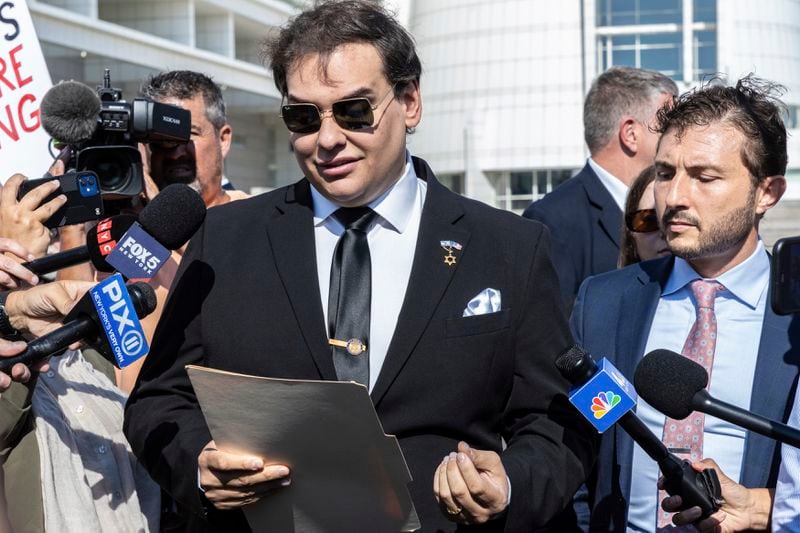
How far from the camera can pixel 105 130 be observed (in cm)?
433

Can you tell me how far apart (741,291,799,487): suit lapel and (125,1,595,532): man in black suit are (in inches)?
18.7

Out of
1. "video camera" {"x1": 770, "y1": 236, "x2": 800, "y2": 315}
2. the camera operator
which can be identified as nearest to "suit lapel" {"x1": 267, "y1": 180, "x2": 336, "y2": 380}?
"video camera" {"x1": 770, "y1": 236, "x2": 800, "y2": 315}

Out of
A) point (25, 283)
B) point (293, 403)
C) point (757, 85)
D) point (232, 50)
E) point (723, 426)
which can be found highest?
point (232, 50)

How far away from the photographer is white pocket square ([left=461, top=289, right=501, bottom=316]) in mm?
2953

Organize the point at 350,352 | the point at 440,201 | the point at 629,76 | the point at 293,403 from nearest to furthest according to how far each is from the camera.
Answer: the point at 293,403, the point at 350,352, the point at 440,201, the point at 629,76

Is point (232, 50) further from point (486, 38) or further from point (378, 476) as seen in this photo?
point (378, 476)

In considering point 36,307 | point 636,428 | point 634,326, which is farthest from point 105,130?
point 636,428

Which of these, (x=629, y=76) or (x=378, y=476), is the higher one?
(x=629, y=76)

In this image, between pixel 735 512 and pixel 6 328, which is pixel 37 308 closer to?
pixel 6 328

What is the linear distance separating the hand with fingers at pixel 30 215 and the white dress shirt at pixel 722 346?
6.13 ft

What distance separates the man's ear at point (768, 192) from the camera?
11.3 feet

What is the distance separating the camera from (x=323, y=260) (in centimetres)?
307

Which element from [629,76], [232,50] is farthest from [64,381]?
[232,50]

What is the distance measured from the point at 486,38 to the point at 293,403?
46.6 m
